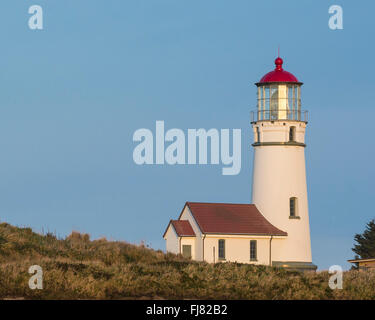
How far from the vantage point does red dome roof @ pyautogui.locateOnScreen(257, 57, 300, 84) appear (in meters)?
60.1

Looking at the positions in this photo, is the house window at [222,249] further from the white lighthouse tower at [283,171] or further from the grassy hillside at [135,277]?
the grassy hillside at [135,277]

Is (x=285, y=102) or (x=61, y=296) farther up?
(x=285, y=102)

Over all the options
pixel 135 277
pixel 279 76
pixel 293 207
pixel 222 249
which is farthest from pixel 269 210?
pixel 135 277

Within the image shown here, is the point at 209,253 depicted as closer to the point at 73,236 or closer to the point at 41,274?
the point at 73,236

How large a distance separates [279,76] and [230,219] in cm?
813

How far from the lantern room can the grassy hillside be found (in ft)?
57.7

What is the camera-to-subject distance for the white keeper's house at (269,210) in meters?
58.0

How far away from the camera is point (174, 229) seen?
5878cm

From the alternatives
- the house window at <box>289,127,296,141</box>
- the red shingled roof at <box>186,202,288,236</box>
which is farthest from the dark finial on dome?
the red shingled roof at <box>186,202,288,236</box>

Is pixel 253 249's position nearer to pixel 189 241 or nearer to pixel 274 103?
pixel 189 241

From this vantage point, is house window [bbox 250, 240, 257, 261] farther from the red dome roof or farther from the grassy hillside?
the grassy hillside

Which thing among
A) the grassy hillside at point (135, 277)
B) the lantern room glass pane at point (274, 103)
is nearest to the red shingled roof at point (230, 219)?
the lantern room glass pane at point (274, 103)
